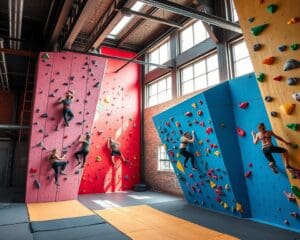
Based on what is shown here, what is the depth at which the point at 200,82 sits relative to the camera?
7.41 m

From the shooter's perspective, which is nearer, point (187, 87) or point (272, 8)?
point (272, 8)

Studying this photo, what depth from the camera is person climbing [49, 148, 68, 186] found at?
6.71 metres

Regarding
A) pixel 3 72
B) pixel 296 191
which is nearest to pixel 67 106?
pixel 3 72

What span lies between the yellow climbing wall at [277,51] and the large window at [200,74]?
3182 millimetres

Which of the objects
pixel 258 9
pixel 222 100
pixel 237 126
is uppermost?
pixel 258 9

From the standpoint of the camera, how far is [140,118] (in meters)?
9.90

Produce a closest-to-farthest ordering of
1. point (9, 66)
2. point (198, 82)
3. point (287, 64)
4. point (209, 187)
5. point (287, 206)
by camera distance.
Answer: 1. point (287, 64)
2. point (287, 206)
3. point (209, 187)
4. point (198, 82)
5. point (9, 66)

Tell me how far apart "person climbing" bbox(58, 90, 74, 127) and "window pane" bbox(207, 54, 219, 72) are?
379 centimetres

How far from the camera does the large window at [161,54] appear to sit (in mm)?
9125

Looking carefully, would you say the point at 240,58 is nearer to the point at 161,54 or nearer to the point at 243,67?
the point at 243,67

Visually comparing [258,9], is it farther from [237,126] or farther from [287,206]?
[287,206]

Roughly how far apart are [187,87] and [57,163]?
4.30m

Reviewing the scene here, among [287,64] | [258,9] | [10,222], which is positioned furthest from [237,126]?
[10,222]

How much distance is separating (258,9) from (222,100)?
196 centimetres
